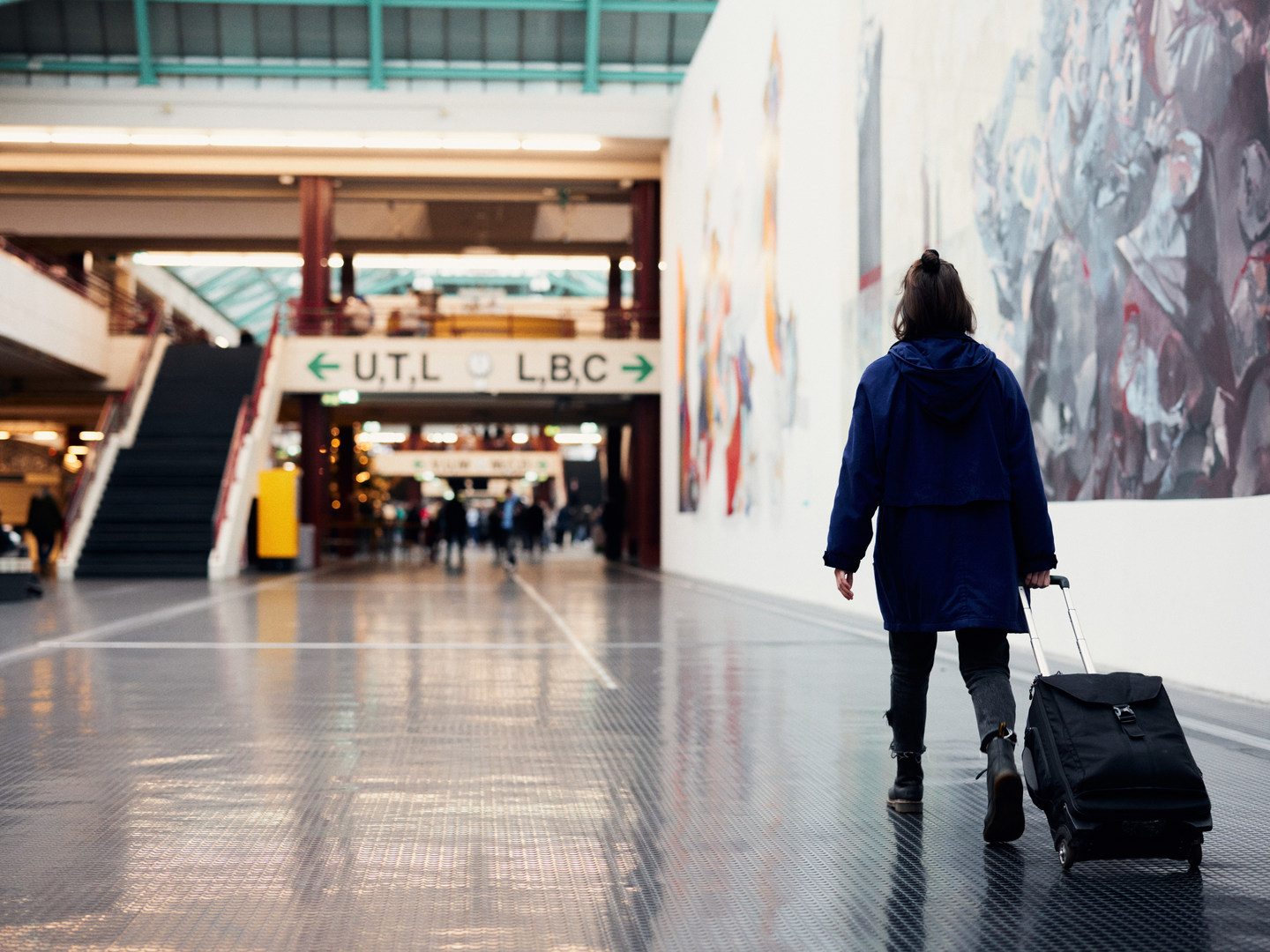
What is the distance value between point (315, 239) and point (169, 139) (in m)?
3.37

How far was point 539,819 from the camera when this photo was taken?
425 centimetres

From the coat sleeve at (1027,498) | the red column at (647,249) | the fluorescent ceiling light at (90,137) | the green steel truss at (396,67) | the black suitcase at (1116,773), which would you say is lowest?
the black suitcase at (1116,773)

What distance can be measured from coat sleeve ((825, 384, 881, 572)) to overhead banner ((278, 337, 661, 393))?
23.4 meters

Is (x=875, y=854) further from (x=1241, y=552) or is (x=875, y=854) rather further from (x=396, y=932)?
(x=1241, y=552)

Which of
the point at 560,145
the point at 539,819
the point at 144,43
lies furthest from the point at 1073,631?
the point at 144,43

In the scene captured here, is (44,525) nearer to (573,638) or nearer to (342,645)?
(342,645)

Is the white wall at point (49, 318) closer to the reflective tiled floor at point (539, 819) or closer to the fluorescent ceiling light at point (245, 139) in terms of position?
the fluorescent ceiling light at point (245, 139)

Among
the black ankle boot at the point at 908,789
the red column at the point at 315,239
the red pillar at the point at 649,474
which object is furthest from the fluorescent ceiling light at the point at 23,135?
the black ankle boot at the point at 908,789

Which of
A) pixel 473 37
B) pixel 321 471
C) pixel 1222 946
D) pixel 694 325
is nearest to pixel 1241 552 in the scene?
pixel 1222 946

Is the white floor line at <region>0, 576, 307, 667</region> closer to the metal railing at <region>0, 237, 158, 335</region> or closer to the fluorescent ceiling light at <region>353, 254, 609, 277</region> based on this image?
the metal railing at <region>0, 237, 158, 335</region>

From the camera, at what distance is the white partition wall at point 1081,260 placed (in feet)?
22.7

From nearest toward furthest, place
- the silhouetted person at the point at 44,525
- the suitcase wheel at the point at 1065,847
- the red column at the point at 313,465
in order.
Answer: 1. the suitcase wheel at the point at 1065,847
2. the silhouetted person at the point at 44,525
3. the red column at the point at 313,465

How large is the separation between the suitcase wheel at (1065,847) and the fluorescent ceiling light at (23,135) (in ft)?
89.3

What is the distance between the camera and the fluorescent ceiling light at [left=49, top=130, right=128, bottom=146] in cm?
2644
